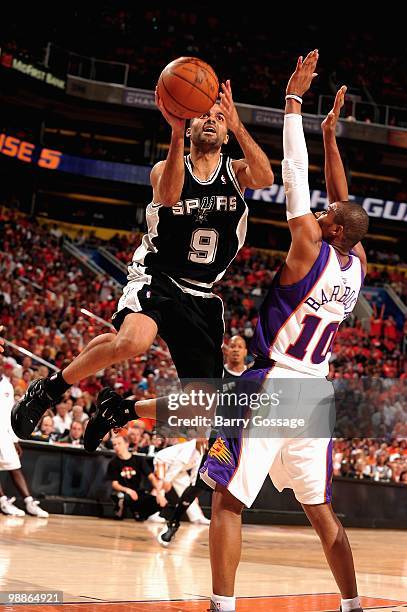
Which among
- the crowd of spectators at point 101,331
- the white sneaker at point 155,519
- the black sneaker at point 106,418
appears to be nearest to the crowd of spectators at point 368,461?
the crowd of spectators at point 101,331

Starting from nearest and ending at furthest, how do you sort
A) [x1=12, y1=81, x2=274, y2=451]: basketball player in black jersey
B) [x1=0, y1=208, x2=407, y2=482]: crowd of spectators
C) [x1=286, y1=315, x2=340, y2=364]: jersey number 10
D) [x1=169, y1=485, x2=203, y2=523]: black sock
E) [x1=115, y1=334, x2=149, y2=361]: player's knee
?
Answer: [x1=286, y1=315, x2=340, y2=364]: jersey number 10 < [x1=115, y1=334, x2=149, y2=361]: player's knee < [x1=12, y1=81, x2=274, y2=451]: basketball player in black jersey < [x1=169, y1=485, x2=203, y2=523]: black sock < [x1=0, y1=208, x2=407, y2=482]: crowd of spectators

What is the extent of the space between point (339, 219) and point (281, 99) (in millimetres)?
23286

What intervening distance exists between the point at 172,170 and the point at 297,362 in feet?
4.34

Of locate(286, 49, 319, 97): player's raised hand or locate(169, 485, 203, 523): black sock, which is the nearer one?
locate(286, 49, 319, 97): player's raised hand

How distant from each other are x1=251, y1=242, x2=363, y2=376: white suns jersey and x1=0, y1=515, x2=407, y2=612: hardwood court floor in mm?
1582

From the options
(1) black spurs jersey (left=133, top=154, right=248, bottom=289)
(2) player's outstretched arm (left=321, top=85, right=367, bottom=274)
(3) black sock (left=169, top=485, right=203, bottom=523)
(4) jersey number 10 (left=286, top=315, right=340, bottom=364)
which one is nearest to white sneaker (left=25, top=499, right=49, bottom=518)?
(3) black sock (left=169, top=485, right=203, bottom=523)

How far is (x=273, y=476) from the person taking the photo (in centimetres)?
489

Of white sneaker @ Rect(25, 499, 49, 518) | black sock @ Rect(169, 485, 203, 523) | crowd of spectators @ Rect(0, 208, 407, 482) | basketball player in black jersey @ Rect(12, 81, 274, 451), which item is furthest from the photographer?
crowd of spectators @ Rect(0, 208, 407, 482)

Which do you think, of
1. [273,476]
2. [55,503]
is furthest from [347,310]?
[55,503]

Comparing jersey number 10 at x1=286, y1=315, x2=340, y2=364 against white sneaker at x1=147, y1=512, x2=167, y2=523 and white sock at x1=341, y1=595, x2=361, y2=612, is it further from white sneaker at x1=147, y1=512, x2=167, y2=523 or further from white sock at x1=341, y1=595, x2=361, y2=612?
white sneaker at x1=147, y1=512, x2=167, y2=523

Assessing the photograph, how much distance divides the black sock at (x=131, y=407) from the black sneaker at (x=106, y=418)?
0.01 meters

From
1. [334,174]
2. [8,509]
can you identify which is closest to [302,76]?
[334,174]

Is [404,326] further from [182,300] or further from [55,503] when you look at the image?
[182,300]

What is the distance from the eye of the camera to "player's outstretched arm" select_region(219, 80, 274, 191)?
520 cm
